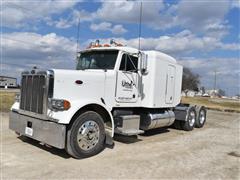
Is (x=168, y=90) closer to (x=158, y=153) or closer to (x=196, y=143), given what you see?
(x=196, y=143)

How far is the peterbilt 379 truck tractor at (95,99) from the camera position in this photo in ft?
20.2

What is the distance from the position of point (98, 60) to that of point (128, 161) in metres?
3.33

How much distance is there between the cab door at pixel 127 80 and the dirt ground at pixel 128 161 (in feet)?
4.48

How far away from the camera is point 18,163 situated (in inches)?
223

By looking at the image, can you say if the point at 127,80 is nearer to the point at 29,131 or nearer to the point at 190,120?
the point at 29,131

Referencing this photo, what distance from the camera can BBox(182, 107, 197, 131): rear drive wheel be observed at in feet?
37.7

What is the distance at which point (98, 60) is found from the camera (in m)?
8.13

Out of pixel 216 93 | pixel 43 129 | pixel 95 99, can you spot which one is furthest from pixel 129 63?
pixel 216 93

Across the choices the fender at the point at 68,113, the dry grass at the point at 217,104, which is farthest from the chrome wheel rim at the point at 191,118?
the dry grass at the point at 217,104

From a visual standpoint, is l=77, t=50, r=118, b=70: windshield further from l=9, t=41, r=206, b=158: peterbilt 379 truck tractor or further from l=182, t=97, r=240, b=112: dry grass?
l=182, t=97, r=240, b=112: dry grass

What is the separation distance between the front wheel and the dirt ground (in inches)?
7.9

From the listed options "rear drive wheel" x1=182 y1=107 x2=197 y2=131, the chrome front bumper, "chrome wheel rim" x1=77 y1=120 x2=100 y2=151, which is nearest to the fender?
the chrome front bumper

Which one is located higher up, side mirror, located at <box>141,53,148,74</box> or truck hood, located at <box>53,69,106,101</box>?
side mirror, located at <box>141,53,148,74</box>

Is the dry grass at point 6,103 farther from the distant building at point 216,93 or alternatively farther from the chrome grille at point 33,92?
the distant building at point 216,93
